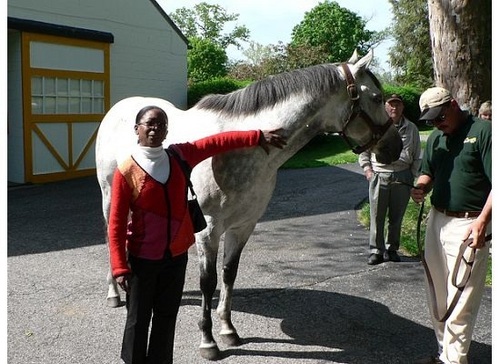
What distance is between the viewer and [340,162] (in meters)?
15.3

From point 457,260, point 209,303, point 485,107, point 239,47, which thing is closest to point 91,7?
point 485,107

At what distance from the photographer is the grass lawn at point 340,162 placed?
6.81 metres

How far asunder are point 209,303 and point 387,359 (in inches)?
51.6

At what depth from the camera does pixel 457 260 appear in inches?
123

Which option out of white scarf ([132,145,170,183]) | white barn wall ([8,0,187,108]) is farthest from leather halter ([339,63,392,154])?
white barn wall ([8,0,187,108])

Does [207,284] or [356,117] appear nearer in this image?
[356,117]

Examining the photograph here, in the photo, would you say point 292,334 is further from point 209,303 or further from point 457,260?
point 457,260

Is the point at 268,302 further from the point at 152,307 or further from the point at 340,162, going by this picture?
the point at 340,162

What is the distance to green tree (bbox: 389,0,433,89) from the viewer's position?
32125 millimetres

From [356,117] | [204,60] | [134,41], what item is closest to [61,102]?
[134,41]

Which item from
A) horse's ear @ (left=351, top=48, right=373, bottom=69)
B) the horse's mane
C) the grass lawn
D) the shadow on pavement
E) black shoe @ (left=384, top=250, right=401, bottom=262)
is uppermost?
horse's ear @ (left=351, top=48, right=373, bottom=69)

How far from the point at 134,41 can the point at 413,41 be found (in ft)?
80.3

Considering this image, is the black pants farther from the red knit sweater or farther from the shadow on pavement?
the shadow on pavement

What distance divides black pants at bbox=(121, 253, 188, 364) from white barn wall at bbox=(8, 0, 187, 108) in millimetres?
10389
